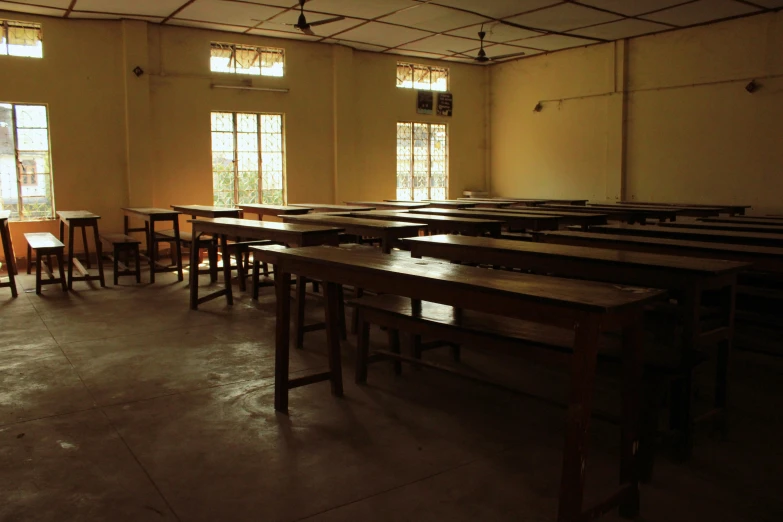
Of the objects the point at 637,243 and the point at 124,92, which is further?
the point at 124,92

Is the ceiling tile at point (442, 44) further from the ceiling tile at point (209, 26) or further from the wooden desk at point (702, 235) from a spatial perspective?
the wooden desk at point (702, 235)

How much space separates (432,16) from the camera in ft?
28.3

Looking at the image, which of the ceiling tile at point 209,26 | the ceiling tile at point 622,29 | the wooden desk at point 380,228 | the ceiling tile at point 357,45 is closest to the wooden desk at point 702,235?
the wooden desk at point 380,228

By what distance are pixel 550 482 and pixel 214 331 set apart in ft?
10.2

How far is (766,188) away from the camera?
856 cm

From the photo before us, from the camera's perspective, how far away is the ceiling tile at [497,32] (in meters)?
9.24

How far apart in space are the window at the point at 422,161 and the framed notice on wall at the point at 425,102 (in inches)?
10.3

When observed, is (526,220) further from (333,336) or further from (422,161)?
(422,161)

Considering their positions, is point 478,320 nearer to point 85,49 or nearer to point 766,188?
point 766,188

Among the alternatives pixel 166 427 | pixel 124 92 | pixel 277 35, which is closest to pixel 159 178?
pixel 124 92

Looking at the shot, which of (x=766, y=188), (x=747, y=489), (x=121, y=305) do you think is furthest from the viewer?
(x=766, y=188)

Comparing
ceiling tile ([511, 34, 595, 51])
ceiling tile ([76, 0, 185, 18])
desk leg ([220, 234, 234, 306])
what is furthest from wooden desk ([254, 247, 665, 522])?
ceiling tile ([511, 34, 595, 51])

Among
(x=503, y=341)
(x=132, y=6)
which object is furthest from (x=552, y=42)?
(x=503, y=341)

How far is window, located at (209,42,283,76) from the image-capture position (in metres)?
9.51
